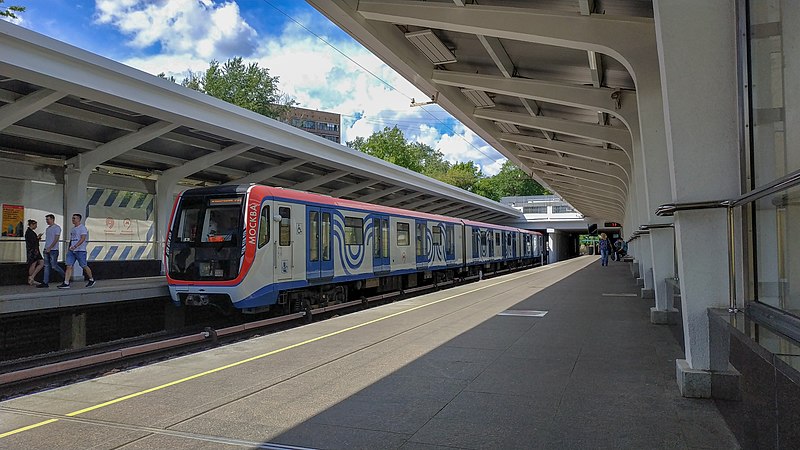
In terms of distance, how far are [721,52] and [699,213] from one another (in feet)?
4.85

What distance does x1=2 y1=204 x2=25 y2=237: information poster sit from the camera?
13.0 m

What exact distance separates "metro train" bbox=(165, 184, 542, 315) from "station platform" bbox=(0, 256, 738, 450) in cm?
198

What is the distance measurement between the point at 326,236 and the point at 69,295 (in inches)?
214

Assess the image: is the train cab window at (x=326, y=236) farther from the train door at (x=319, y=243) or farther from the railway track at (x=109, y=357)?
the railway track at (x=109, y=357)

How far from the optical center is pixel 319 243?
13352 mm

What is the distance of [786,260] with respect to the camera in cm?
379

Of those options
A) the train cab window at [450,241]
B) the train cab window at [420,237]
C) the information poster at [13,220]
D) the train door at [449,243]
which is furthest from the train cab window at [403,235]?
the information poster at [13,220]

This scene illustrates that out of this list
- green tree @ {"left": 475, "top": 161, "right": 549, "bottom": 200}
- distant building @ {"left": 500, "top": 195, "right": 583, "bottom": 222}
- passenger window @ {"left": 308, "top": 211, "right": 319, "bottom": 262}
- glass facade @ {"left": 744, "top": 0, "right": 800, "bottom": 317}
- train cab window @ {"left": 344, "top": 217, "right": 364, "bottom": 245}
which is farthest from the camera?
green tree @ {"left": 475, "top": 161, "right": 549, "bottom": 200}

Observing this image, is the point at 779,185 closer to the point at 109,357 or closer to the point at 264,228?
the point at 109,357

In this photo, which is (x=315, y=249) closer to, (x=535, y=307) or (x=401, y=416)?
(x=535, y=307)

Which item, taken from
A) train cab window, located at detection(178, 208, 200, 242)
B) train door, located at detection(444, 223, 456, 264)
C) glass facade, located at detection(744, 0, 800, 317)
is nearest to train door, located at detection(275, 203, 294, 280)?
train cab window, located at detection(178, 208, 200, 242)

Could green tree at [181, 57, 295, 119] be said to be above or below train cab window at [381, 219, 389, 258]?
above

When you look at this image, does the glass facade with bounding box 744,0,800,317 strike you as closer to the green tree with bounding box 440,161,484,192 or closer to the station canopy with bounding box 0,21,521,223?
the station canopy with bounding box 0,21,521,223

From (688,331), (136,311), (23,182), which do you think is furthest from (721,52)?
(23,182)
